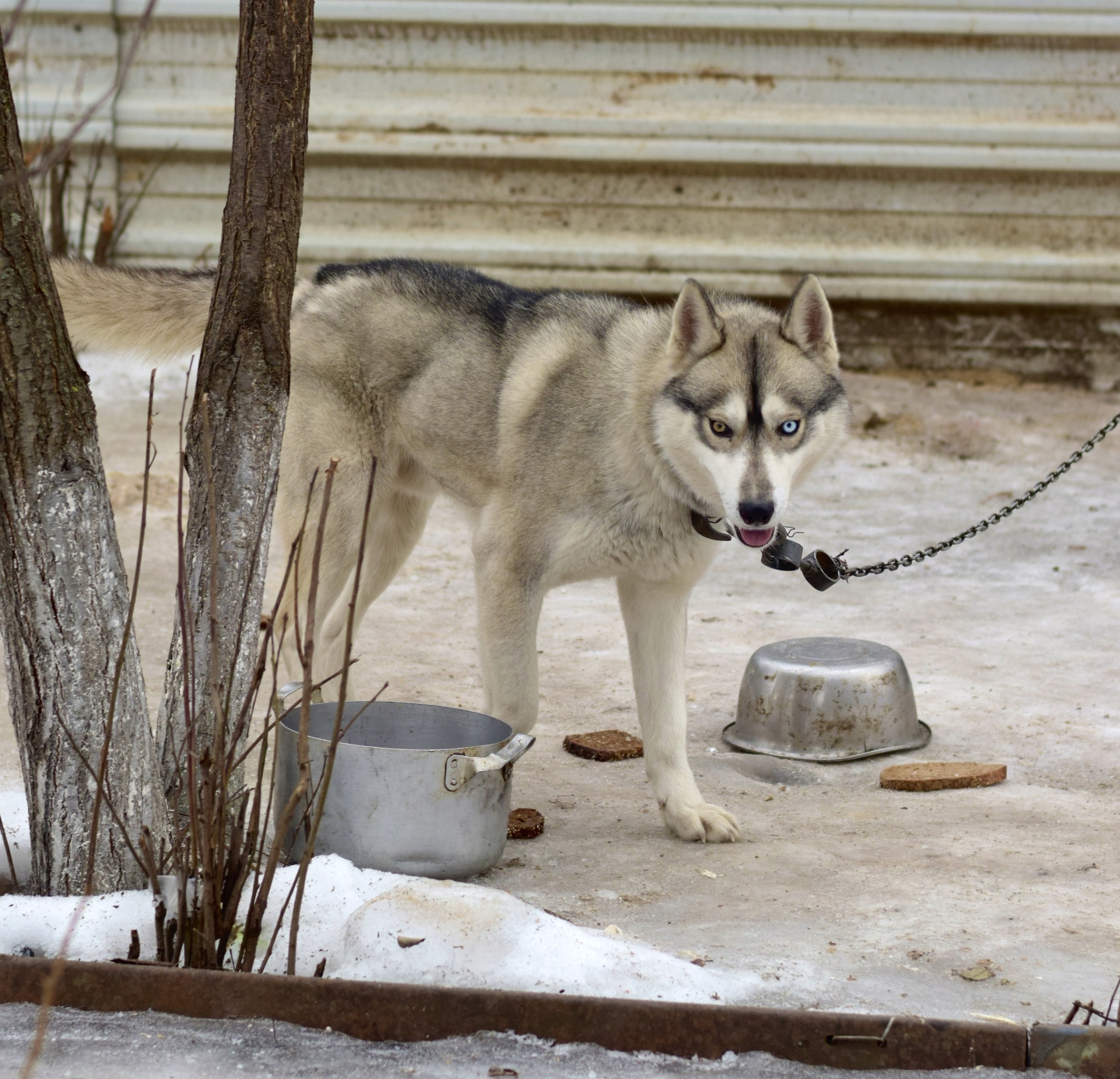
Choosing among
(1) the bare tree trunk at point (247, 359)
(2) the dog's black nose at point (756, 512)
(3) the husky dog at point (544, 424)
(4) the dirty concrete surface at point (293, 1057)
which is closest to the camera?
(4) the dirty concrete surface at point (293, 1057)

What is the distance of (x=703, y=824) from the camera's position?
368 cm

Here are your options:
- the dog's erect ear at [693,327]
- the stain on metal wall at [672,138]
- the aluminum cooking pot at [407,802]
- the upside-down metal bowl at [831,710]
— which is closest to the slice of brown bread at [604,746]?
the upside-down metal bowl at [831,710]

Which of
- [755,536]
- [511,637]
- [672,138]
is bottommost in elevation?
[511,637]

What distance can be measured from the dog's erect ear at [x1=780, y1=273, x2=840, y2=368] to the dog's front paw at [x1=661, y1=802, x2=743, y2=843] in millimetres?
1272

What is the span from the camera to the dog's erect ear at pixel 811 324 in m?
3.73

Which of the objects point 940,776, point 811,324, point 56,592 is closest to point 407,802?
point 56,592

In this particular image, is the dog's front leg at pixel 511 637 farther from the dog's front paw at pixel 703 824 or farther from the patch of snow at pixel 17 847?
the patch of snow at pixel 17 847

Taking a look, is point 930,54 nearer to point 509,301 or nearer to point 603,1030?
point 509,301

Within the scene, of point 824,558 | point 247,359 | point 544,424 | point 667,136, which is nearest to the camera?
point 247,359

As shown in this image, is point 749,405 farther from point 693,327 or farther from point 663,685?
point 663,685

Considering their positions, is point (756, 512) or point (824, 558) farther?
point (824, 558)

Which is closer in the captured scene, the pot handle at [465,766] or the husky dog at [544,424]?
the pot handle at [465,766]

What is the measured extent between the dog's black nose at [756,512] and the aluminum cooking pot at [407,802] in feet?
2.52

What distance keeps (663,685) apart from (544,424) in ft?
2.69
